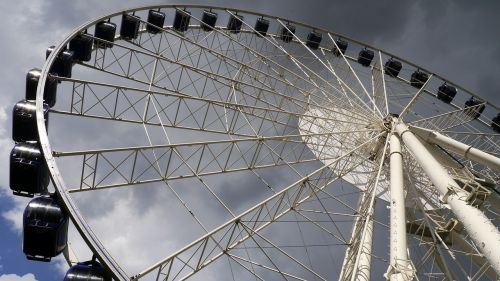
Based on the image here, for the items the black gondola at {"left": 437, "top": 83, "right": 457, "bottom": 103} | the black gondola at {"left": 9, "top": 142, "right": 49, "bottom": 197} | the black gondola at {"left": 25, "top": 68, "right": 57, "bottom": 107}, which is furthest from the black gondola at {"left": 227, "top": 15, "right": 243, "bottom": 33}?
the black gondola at {"left": 9, "top": 142, "right": 49, "bottom": 197}

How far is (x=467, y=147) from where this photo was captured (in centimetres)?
1609

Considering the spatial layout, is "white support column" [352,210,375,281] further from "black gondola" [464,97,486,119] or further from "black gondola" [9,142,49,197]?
"black gondola" [464,97,486,119]

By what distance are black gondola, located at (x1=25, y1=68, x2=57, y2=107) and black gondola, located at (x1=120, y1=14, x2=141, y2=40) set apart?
21.1 ft

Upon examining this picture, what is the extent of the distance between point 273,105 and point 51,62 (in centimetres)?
829

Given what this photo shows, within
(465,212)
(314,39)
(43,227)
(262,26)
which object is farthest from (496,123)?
(43,227)

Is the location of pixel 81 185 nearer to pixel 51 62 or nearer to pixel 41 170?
pixel 41 170

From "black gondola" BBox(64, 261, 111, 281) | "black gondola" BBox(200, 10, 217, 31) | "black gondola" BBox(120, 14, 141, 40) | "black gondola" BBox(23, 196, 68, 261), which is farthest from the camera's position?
"black gondola" BBox(200, 10, 217, 31)

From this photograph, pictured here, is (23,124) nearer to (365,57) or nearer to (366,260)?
(366,260)

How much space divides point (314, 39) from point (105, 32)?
507 inches

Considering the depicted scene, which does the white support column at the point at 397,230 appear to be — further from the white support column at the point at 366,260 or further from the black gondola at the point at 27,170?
the black gondola at the point at 27,170

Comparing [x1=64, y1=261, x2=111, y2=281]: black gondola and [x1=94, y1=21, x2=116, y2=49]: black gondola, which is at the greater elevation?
[x1=94, y1=21, x2=116, y2=49]: black gondola

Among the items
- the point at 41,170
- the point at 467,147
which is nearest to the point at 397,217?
the point at 467,147

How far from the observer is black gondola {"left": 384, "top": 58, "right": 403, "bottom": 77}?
28406mm

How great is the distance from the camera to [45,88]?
52.3ft
